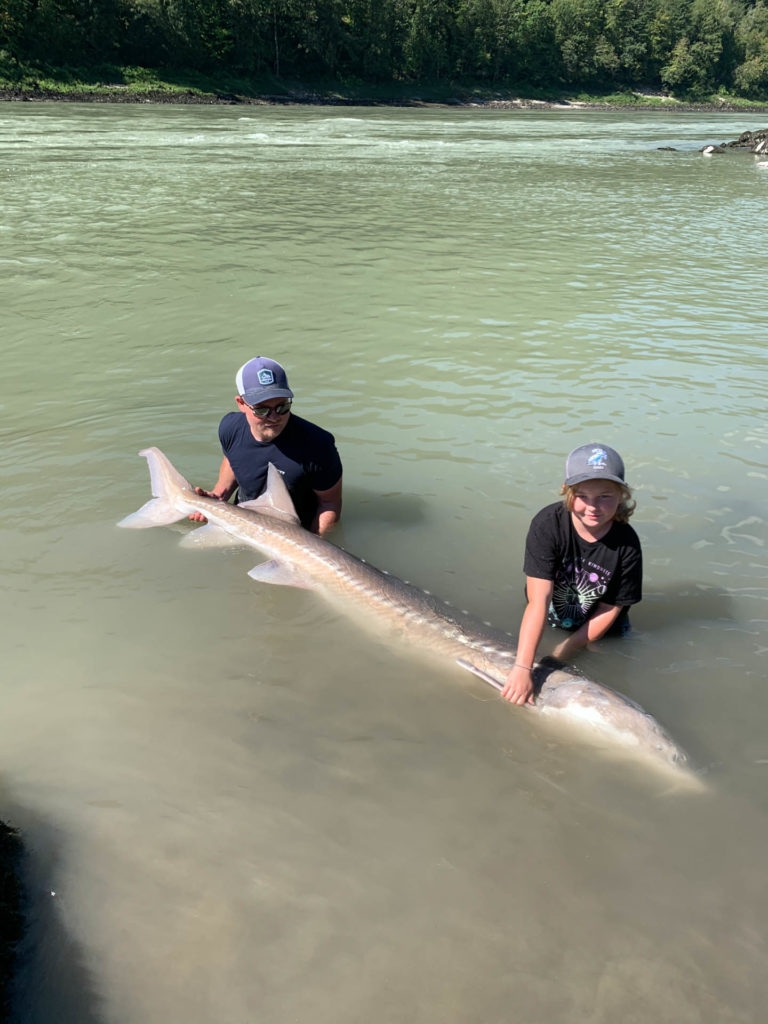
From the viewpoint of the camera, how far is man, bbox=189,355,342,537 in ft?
17.4

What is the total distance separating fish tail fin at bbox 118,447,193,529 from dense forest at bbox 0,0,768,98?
7564cm

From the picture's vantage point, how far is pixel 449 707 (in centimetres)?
409

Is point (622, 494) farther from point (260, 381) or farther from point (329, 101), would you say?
point (329, 101)

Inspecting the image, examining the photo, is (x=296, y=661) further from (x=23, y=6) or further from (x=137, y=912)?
(x=23, y=6)

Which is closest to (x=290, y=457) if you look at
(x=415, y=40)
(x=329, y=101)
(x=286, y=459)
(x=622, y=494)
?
(x=286, y=459)

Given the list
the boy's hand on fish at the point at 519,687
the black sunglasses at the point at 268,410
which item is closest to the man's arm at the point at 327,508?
the black sunglasses at the point at 268,410

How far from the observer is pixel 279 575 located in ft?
16.6

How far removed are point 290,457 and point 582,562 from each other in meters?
2.25

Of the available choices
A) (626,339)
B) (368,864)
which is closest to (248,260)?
(626,339)

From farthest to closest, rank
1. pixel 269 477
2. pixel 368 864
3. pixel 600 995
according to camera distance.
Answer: pixel 269 477
pixel 368 864
pixel 600 995

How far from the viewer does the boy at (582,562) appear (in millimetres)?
3801

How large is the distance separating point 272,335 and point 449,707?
7.16 m

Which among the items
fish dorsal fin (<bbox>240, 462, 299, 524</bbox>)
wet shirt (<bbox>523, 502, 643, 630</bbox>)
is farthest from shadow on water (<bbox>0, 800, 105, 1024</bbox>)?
fish dorsal fin (<bbox>240, 462, 299, 524</bbox>)

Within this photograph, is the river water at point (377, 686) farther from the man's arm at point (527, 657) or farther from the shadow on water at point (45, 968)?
the man's arm at point (527, 657)
